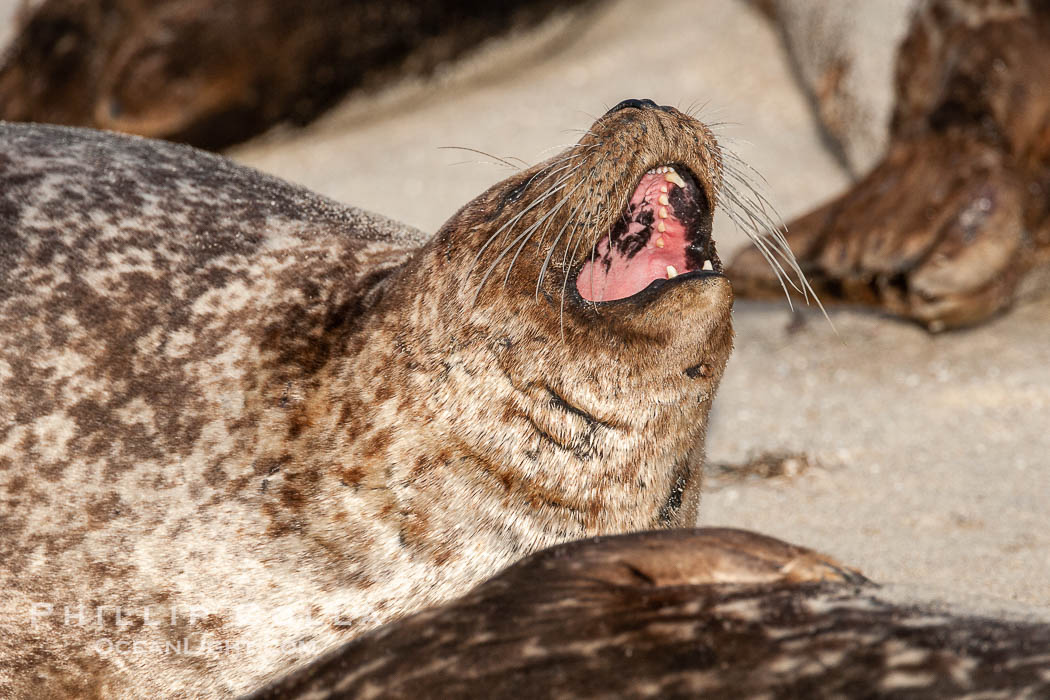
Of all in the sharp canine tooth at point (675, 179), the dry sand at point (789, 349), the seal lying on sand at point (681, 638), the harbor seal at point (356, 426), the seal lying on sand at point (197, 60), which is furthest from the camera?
the seal lying on sand at point (197, 60)

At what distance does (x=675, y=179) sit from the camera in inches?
107

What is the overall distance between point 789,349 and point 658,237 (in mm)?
2652

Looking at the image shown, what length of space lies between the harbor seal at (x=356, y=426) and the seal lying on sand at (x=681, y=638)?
0.43 m

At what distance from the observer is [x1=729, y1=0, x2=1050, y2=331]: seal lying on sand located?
4961mm

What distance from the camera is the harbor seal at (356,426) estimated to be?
2.61 meters

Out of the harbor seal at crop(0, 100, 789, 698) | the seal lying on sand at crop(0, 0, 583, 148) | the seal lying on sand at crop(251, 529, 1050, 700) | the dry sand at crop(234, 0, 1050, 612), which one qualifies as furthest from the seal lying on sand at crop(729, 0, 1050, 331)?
the seal lying on sand at crop(251, 529, 1050, 700)

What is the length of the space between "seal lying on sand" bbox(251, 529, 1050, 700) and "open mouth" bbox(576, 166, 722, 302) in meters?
0.65

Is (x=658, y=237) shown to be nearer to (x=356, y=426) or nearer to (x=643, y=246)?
(x=643, y=246)

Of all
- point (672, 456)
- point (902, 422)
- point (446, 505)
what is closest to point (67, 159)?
point (446, 505)

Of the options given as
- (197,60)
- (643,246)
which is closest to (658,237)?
(643,246)

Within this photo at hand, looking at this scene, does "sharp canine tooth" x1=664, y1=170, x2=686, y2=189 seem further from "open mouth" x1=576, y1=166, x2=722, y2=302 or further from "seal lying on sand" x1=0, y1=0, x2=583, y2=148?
"seal lying on sand" x1=0, y1=0, x2=583, y2=148

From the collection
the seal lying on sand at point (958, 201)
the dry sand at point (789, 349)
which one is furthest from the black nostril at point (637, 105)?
the seal lying on sand at point (958, 201)

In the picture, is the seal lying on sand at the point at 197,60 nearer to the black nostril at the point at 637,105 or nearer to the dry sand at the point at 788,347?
the dry sand at the point at 788,347

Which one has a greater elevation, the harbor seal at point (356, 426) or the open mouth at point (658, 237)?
the open mouth at point (658, 237)
